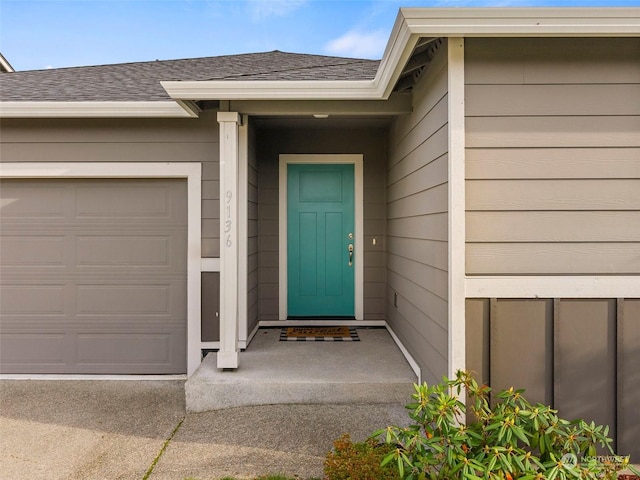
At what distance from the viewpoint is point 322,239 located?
4.82m

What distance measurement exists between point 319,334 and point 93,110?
9.54 ft

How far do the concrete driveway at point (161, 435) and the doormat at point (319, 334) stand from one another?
1.15 metres

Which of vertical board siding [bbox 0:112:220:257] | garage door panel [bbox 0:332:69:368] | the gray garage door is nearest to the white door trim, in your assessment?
vertical board siding [bbox 0:112:220:257]

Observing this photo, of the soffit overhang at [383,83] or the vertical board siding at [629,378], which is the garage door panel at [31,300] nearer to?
the soffit overhang at [383,83]

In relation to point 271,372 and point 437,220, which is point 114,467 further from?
point 437,220

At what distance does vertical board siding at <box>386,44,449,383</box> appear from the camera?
257 centimetres

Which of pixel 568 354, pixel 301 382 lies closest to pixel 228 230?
pixel 301 382

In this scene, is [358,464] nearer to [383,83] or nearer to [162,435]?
[162,435]

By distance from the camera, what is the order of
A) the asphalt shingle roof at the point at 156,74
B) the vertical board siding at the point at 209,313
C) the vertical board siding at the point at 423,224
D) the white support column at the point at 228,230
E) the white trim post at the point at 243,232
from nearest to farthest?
the vertical board siding at the point at 423,224 → the white support column at the point at 228,230 → the asphalt shingle roof at the point at 156,74 → the white trim post at the point at 243,232 → the vertical board siding at the point at 209,313

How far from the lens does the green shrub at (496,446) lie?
1830 millimetres

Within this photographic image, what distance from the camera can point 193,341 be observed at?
3.92 m

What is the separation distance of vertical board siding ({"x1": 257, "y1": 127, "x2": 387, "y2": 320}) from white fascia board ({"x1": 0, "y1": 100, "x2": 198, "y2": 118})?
1.24m

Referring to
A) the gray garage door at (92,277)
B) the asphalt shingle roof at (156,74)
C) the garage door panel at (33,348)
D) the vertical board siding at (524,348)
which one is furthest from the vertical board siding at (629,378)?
the garage door panel at (33,348)

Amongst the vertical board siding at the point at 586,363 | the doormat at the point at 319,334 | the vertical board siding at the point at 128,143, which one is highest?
the vertical board siding at the point at 128,143
